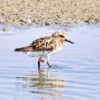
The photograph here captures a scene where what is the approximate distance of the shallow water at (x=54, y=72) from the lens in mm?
10219

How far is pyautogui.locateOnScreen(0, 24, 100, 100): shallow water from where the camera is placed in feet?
33.5

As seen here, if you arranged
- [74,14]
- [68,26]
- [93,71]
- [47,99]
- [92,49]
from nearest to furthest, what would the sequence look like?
[47,99]
[93,71]
[92,49]
[68,26]
[74,14]

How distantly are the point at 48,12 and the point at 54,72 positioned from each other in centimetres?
805

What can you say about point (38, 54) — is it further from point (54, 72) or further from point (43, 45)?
point (54, 72)

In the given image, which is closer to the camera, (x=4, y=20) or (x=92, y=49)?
(x=92, y=49)

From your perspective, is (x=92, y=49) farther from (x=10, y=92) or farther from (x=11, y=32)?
(x=10, y=92)

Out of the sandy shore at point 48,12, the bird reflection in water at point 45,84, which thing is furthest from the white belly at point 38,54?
the sandy shore at point 48,12

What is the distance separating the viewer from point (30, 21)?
19.0 meters

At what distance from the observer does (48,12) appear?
800 inches

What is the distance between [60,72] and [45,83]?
1091 millimetres

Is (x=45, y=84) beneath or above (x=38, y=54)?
beneath

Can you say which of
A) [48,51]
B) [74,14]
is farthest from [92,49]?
[74,14]

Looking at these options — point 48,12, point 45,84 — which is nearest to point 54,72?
point 45,84

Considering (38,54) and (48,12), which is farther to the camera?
(48,12)
